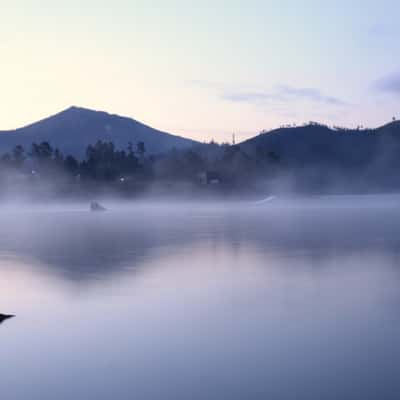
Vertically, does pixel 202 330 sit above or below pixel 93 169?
below

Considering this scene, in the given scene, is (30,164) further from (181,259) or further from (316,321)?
(316,321)

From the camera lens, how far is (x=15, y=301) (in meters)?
17.0

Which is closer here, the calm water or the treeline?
the calm water

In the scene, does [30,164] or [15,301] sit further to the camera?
[30,164]

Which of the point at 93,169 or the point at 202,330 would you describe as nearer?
the point at 202,330

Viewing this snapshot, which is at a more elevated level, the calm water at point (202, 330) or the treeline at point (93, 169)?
the treeline at point (93, 169)

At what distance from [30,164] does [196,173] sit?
54406 millimetres

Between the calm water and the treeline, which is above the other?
the treeline

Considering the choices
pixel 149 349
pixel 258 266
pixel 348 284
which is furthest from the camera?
pixel 258 266

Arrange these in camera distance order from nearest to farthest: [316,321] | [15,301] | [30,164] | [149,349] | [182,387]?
[182,387]
[149,349]
[316,321]
[15,301]
[30,164]

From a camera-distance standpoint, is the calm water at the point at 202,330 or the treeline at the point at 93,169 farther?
the treeline at the point at 93,169

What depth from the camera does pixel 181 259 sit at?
28.8 metres

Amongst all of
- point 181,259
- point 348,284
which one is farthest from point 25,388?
point 181,259

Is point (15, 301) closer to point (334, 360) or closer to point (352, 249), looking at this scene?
point (334, 360)
